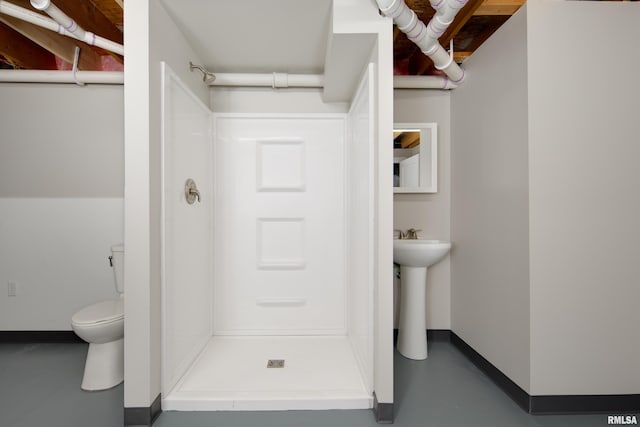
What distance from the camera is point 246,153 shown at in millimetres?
2658

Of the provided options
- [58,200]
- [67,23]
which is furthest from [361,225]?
[58,200]

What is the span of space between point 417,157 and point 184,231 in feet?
6.26

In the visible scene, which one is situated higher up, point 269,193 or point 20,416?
point 269,193

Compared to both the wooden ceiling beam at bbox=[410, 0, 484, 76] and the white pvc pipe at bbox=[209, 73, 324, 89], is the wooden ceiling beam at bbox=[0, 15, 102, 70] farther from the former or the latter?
the wooden ceiling beam at bbox=[410, 0, 484, 76]

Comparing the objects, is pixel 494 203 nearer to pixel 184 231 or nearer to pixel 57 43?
pixel 184 231

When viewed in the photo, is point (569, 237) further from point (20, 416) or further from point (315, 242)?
point (20, 416)

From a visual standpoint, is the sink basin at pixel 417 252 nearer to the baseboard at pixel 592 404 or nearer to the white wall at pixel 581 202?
the white wall at pixel 581 202

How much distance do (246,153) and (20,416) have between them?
2.13 m

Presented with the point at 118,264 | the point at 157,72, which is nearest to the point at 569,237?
the point at 157,72

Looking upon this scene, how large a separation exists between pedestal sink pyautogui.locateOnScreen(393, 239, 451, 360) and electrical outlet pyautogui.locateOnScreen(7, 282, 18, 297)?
3132 mm

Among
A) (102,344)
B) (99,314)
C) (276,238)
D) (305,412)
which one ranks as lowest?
(305,412)

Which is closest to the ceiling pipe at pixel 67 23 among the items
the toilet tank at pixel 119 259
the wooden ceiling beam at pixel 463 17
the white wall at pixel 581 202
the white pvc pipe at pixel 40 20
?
the white pvc pipe at pixel 40 20

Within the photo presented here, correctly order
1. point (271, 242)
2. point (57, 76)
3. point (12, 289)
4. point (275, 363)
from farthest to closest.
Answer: point (271, 242)
point (12, 289)
point (57, 76)
point (275, 363)

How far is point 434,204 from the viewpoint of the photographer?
2.67 m
